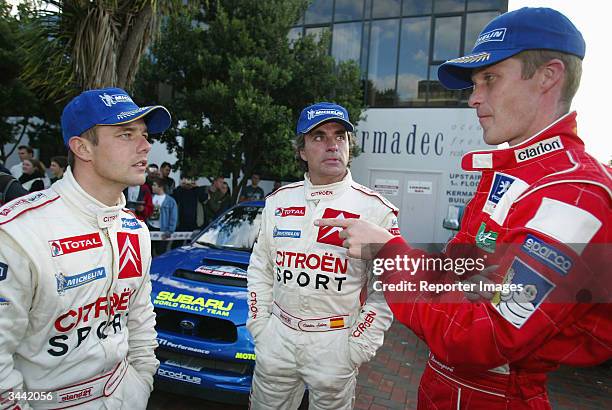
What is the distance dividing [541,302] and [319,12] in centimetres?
1399

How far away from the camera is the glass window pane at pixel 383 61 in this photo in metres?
12.3

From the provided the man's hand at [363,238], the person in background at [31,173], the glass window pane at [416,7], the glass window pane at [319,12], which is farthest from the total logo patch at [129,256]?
the glass window pane at [319,12]

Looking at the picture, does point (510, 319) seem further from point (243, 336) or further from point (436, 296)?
point (243, 336)

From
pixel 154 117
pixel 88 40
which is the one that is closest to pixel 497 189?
pixel 154 117

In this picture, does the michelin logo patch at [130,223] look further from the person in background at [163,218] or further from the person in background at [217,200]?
the person in background at [217,200]

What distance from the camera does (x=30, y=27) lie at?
5.69 meters

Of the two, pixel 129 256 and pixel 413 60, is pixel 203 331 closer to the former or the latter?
pixel 129 256

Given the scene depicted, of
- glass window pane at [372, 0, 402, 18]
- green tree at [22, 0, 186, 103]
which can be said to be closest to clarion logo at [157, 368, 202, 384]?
green tree at [22, 0, 186, 103]

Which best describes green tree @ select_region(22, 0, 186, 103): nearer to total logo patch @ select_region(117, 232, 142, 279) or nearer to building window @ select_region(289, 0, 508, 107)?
total logo patch @ select_region(117, 232, 142, 279)

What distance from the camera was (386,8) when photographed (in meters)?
12.4

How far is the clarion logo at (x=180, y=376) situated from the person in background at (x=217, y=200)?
18.5 ft

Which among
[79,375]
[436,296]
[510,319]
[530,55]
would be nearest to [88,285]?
[79,375]

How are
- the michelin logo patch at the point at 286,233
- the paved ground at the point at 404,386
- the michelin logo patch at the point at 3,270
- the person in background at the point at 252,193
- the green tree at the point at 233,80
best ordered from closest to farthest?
1. the michelin logo patch at the point at 3,270
2. the michelin logo patch at the point at 286,233
3. the paved ground at the point at 404,386
4. the green tree at the point at 233,80
5. the person in background at the point at 252,193

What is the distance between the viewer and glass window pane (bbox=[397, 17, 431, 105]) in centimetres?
1191
